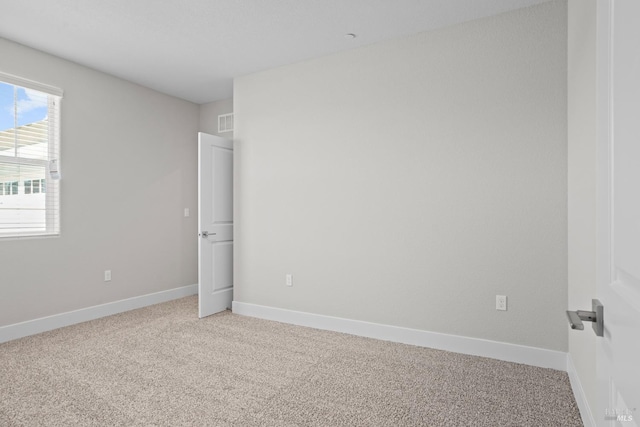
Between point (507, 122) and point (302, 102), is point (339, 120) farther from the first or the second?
point (507, 122)

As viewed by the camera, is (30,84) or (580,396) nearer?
(580,396)

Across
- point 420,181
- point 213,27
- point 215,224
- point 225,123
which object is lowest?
point 215,224

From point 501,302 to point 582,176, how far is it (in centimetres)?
122

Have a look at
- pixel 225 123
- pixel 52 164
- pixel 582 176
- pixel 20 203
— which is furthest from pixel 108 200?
pixel 582 176

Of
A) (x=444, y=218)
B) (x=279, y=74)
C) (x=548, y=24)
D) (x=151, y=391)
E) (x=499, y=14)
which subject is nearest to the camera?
(x=151, y=391)

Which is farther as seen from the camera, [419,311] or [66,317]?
Answer: [66,317]

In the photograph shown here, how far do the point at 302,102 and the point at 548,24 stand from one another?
2174mm

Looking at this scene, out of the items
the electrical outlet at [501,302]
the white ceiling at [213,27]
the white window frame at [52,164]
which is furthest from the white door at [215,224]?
the electrical outlet at [501,302]

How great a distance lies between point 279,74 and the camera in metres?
3.96

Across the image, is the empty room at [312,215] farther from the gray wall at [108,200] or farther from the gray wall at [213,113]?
the gray wall at [213,113]

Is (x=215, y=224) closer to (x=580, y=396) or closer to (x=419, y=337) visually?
(x=419, y=337)

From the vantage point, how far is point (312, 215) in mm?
3748

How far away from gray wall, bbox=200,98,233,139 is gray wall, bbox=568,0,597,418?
3.91 m

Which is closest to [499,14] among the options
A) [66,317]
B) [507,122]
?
[507,122]
